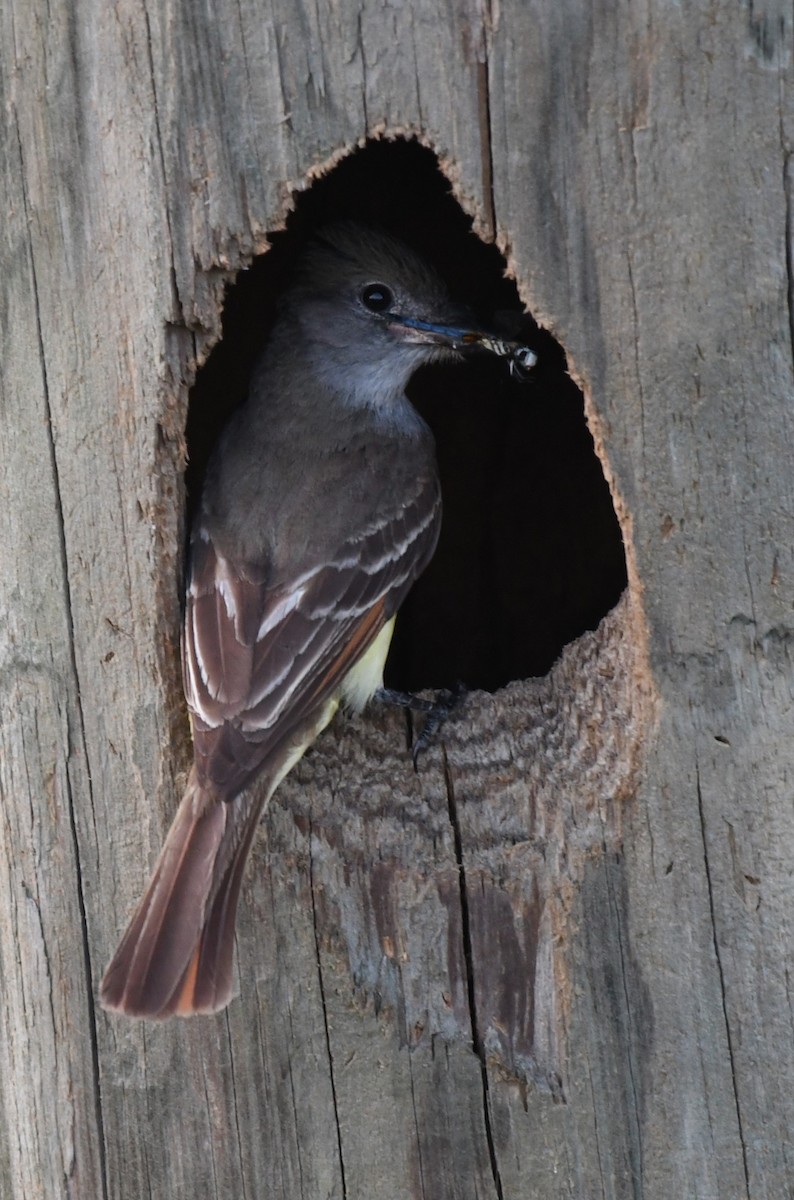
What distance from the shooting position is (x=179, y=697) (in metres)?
3.19

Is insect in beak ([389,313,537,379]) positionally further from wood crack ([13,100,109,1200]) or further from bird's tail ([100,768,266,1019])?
bird's tail ([100,768,266,1019])

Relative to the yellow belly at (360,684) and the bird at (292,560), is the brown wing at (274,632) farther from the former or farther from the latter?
the yellow belly at (360,684)

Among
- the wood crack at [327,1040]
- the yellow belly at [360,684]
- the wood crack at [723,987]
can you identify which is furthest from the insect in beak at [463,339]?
the wood crack at [327,1040]

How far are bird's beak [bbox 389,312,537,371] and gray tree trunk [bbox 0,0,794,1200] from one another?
3.50 ft

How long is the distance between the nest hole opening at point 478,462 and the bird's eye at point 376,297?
450mm

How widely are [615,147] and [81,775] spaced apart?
5.90 ft

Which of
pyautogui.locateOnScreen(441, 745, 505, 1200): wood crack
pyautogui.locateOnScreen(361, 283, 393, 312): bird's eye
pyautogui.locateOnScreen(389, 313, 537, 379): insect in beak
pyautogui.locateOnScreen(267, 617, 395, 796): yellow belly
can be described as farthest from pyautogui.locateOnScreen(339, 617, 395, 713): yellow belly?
pyautogui.locateOnScreen(361, 283, 393, 312): bird's eye

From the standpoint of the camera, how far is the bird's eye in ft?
13.6

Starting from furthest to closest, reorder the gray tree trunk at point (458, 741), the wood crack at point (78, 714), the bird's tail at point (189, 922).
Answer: the wood crack at point (78, 714), the bird's tail at point (189, 922), the gray tree trunk at point (458, 741)

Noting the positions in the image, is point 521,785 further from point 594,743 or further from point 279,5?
point 279,5

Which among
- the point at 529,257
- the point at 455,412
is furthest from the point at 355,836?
the point at 455,412

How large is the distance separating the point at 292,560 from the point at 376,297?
0.98m

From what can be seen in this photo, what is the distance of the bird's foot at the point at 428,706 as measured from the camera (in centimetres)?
349

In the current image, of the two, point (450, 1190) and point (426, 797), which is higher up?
point (426, 797)
